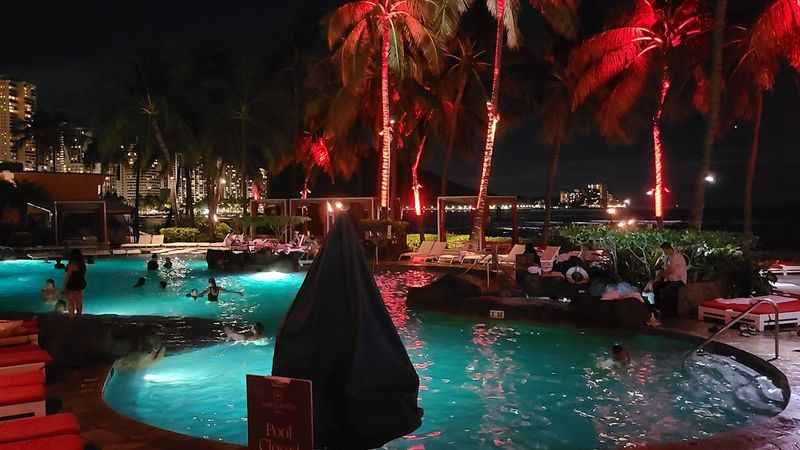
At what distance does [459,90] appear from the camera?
3011 centimetres

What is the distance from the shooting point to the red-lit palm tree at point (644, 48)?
2202cm

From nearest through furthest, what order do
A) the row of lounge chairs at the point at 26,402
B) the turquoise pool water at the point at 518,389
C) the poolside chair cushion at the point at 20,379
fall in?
the row of lounge chairs at the point at 26,402
the poolside chair cushion at the point at 20,379
the turquoise pool water at the point at 518,389

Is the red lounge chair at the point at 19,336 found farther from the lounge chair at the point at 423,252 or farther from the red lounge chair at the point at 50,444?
the lounge chair at the point at 423,252

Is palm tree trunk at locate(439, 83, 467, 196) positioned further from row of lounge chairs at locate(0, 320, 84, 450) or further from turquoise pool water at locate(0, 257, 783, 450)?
row of lounge chairs at locate(0, 320, 84, 450)

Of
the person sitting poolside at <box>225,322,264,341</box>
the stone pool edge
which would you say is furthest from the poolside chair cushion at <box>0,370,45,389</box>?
the person sitting poolside at <box>225,322,264,341</box>

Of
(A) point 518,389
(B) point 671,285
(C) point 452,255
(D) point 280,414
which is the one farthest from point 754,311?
(C) point 452,255

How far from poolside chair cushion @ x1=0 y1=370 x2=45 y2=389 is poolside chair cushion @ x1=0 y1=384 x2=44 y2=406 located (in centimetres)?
8

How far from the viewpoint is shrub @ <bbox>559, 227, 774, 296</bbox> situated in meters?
12.4

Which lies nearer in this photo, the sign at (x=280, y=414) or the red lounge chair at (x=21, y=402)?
the sign at (x=280, y=414)

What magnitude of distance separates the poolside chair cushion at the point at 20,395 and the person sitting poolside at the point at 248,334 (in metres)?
6.14

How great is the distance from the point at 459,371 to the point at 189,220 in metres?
34.7

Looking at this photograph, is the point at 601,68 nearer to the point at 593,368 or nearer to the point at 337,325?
the point at 593,368

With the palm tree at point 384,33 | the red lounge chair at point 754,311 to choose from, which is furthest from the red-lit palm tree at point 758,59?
the palm tree at point 384,33

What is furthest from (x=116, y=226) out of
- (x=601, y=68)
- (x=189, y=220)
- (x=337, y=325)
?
(x=337, y=325)
